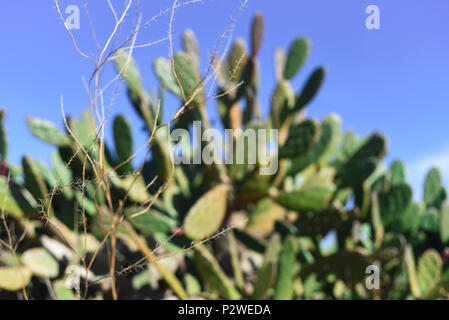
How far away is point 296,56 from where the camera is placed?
8.75 feet

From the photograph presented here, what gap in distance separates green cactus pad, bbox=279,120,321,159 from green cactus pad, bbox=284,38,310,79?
31.6 inches

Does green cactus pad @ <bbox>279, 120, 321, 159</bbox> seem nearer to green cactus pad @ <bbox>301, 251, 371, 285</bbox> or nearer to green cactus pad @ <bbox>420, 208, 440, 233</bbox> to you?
green cactus pad @ <bbox>301, 251, 371, 285</bbox>

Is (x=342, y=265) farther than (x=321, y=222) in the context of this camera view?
No

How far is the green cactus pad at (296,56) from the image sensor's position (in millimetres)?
2645

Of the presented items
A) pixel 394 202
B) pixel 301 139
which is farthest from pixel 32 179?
pixel 394 202

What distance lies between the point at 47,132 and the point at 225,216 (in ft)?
2.91

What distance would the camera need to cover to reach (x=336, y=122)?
233cm

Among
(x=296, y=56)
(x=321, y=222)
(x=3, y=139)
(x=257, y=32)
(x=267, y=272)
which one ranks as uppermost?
(x=257, y=32)

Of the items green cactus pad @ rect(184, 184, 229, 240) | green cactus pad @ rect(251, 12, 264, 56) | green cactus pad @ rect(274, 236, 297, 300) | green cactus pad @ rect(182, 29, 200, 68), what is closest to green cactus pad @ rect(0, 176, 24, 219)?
green cactus pad @ rect(184, 184, 229, 240)

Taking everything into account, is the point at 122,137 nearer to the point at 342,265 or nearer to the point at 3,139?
the point at 3,139

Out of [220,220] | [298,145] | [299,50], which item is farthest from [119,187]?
[299,50]

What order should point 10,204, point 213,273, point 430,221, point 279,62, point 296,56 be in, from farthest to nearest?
point 279,62 → point 296,56 → point 430,221 → point 10,204 → point 213,273
